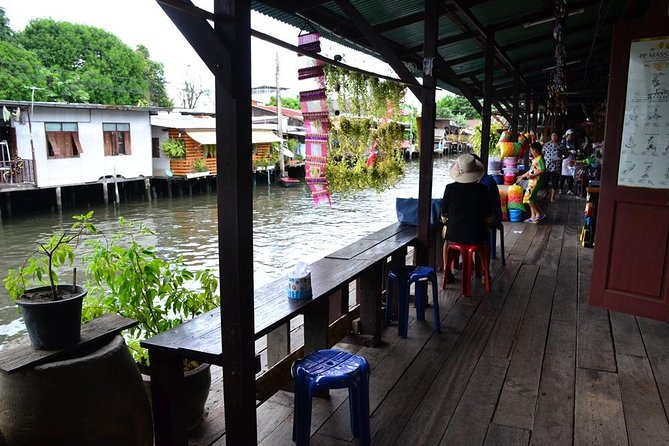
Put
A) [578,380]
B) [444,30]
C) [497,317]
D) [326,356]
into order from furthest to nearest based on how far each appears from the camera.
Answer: [444,30] < [497,317] < [578,380] < [326,356]

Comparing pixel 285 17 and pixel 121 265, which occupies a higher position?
pixel 285 17

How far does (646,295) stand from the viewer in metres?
3.76

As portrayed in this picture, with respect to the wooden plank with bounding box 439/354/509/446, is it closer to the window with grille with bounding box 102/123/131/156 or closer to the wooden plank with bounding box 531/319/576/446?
the wooden plank with bounding box 531/319/576/446

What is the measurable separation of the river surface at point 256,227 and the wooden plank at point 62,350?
6.12 m

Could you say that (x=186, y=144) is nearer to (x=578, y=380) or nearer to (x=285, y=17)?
(x=285, y=17)

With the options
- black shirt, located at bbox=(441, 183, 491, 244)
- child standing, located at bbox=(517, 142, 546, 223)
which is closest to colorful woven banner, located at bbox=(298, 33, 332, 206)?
black shirt, located at bbox=(441, 183, 491, 244)

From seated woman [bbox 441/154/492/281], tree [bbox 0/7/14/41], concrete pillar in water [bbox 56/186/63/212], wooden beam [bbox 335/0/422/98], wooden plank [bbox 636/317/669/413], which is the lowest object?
concrete pillar in water [bbox 56/186/63/212]

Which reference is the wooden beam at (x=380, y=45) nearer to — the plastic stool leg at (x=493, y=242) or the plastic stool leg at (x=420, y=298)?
the plastic stool leg at (x=420, y=298)

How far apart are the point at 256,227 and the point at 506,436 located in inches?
533

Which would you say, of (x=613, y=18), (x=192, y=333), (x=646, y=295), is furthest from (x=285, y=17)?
(x=613, y=18)

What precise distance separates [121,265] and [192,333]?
2.13 feet

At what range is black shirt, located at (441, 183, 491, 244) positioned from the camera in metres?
4.23

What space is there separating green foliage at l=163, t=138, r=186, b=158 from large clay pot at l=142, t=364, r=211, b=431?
20032mm

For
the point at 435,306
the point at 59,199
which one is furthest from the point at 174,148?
the point at 435,306
